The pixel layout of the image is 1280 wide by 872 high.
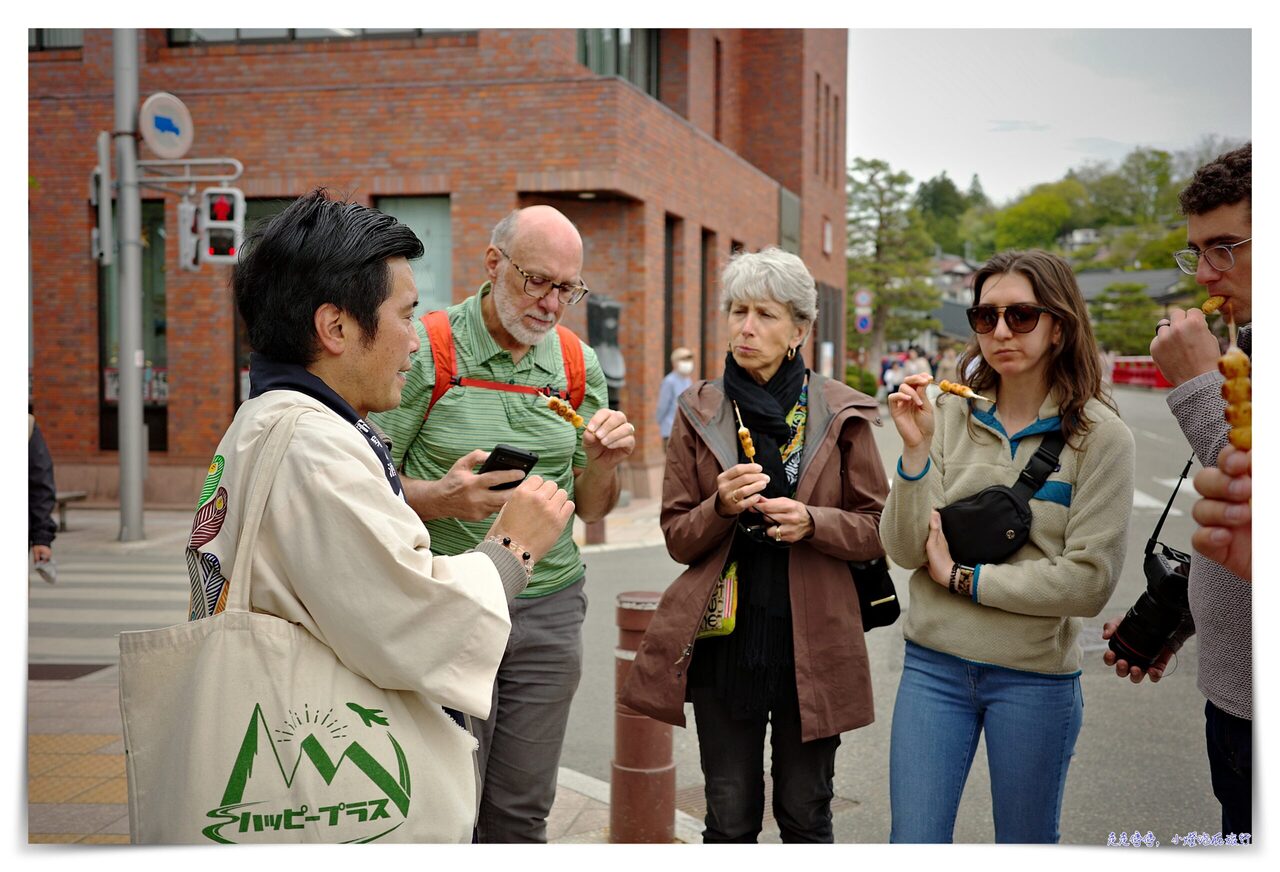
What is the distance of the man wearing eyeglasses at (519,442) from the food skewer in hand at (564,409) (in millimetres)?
50

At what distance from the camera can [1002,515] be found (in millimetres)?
2879

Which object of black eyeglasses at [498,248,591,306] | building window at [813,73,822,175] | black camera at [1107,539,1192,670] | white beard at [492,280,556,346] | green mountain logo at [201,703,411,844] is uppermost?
building window at [813,73,822,175]

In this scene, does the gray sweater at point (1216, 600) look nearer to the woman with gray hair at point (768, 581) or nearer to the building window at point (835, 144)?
the woman with gray hair at point (768, 581)

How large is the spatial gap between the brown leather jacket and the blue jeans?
0.21 metres

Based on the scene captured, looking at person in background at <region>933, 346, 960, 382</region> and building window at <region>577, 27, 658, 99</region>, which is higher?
building window at <region>577, 27, 658, 99</region>

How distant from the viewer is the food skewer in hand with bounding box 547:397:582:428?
124 inches

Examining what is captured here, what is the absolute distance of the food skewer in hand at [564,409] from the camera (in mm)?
3157

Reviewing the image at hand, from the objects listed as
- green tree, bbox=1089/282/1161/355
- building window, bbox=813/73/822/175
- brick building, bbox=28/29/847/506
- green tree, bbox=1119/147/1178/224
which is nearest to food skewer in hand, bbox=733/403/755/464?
green tree, bbox=1119/147/1178/224

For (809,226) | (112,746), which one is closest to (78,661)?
(112,746)

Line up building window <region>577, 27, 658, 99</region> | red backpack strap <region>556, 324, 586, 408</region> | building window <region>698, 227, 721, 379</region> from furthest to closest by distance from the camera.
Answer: building window <region>698, 227, 721, 379</region> → building window <region>577, 27, 658, 99</region> → red backpack strap <region>556, 324, 586, 408</region>

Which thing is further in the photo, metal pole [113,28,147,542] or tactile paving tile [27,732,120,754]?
Result: metal pole [113,28,147,542]

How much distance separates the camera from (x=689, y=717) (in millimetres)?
6086

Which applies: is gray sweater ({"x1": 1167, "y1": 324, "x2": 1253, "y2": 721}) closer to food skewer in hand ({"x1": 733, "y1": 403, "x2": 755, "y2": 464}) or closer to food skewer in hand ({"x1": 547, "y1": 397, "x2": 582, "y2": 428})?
food skewer in hand ({"x1": 733, "y1": 403, "x2": 755, "y2": 464})
